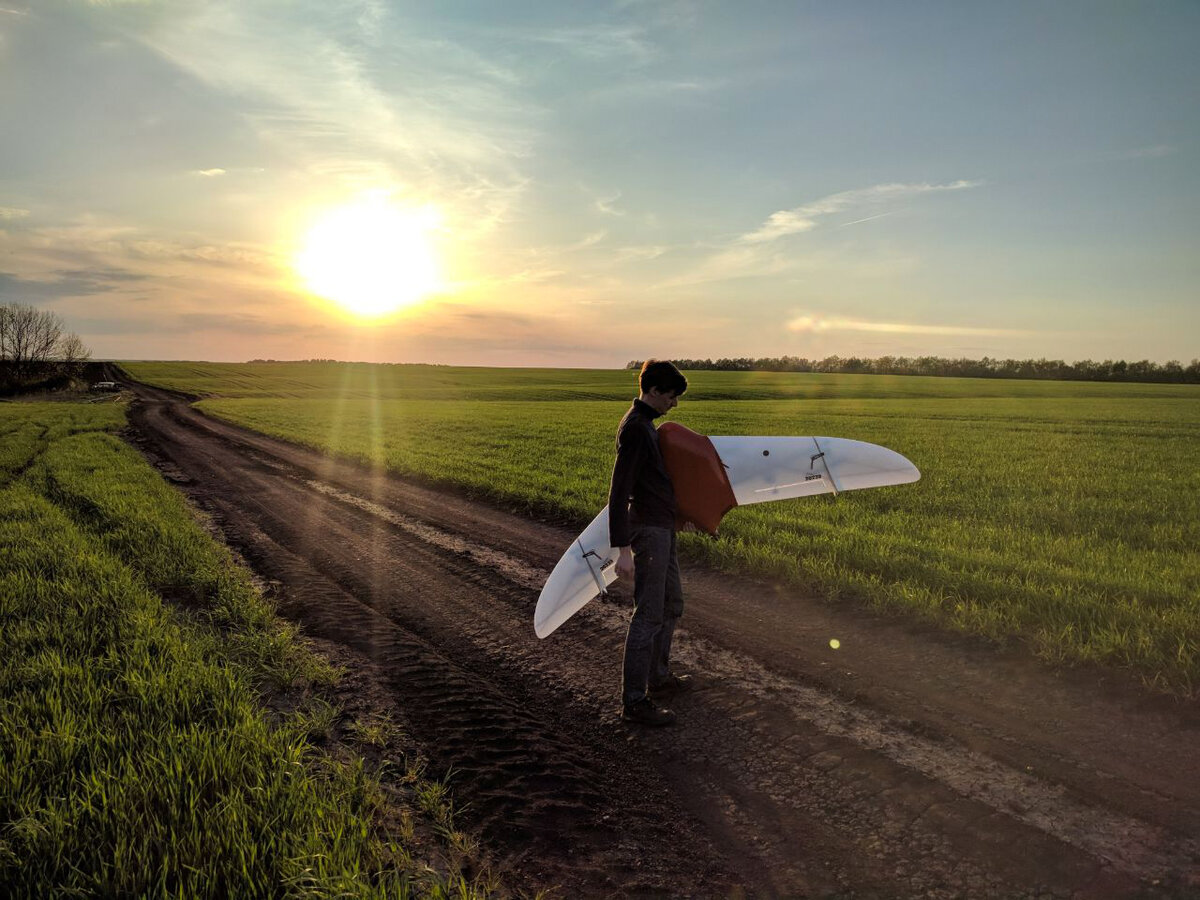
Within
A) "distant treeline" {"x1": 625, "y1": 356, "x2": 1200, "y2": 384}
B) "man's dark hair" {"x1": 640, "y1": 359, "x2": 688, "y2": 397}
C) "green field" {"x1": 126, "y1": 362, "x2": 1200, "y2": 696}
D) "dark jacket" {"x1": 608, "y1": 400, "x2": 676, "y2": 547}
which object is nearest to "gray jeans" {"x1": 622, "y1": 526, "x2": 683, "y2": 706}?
"dark jacket" {"x1": 608, "y1": 400, "x2": 676, "y2": 547}

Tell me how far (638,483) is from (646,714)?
65.4 inches

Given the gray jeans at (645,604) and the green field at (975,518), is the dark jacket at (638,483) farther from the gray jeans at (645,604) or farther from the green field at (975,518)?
the green field at (975,518)

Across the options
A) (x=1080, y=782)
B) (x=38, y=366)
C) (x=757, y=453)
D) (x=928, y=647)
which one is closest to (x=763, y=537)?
(x=928, y=647)

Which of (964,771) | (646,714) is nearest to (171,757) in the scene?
(646,714)

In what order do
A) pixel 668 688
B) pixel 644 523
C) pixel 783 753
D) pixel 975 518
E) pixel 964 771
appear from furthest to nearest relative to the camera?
pixel 975 518, pixel 668 688, pixel 644 523, pixel 783 753, pixel 964 771

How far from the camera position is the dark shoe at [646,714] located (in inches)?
185

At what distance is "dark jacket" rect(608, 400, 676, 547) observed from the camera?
4730 mm

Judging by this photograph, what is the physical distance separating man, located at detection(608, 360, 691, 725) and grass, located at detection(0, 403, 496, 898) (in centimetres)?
165

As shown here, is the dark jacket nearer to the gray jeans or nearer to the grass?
the gray jeans

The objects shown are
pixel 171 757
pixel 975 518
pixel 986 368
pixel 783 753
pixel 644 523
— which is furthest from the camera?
pixel 986 368

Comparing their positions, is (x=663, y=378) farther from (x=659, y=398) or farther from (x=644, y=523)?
(x=644, y=523)

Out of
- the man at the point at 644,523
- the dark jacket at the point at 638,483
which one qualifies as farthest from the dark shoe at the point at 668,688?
the dark jacket at the point at 638,483

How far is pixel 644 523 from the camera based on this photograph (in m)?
4.88

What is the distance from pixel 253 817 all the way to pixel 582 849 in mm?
1668
